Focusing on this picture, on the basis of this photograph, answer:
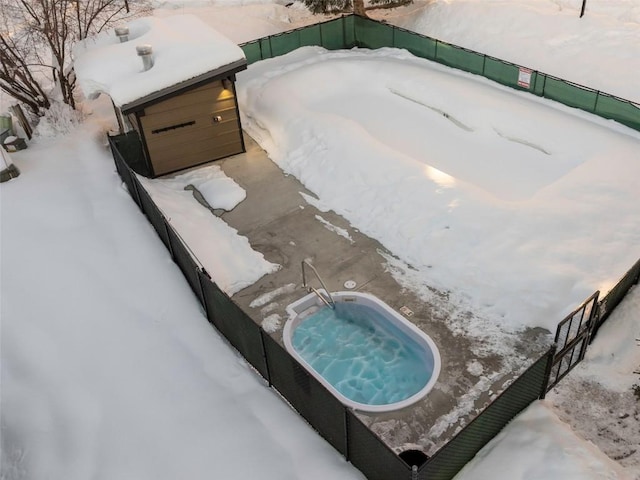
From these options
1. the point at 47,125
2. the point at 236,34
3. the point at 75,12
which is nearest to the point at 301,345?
the point at 47,125

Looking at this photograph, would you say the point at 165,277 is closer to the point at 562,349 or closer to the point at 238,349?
the point at 238,349

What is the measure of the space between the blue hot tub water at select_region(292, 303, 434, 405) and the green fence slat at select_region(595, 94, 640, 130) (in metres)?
9.25

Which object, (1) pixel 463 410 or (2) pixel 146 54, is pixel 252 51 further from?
(1) pixel 463 410

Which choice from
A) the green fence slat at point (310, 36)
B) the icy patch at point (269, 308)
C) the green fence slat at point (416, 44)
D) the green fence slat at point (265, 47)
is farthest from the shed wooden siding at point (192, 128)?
the green fence slat at point (416, 44)

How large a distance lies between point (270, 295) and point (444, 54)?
1170 cm

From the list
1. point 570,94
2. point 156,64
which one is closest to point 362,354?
point 156,64

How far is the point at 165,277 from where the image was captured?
37.2 ft

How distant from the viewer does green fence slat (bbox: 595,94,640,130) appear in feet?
50.3

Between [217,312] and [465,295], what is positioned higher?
[217,312]

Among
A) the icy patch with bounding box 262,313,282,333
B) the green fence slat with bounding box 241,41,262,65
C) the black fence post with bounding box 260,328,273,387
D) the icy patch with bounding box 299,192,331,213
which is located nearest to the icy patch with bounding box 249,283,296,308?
the icy patch with bounding box 262,313,282,333

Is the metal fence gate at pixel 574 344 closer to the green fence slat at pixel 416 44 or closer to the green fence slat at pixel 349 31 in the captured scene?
the green fence slat at pixel 416 44

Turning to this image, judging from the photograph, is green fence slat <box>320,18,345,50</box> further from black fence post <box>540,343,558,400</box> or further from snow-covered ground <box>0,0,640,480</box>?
black fence post <box>540,343,558,400</box>

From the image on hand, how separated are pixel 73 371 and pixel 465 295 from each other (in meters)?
7.16

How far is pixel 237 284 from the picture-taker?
40.4 ft
